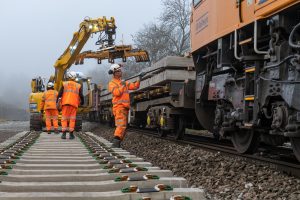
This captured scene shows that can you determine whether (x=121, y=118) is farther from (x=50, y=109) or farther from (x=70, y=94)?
(x=50, y=109)

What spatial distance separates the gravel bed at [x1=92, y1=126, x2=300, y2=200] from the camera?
4.85 meters

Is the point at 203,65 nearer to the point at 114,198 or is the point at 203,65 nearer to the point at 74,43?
the point at 114,198

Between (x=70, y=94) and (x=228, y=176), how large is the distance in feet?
21.0

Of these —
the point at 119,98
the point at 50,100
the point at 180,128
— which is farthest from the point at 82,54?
the point at 119,98

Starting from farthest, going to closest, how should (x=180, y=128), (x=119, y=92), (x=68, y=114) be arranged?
(x=68, y=114), (x=180, y=128), (x=119, y=92)

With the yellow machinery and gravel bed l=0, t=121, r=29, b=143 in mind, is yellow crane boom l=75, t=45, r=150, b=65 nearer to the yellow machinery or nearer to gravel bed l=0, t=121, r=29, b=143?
the yellow machinery

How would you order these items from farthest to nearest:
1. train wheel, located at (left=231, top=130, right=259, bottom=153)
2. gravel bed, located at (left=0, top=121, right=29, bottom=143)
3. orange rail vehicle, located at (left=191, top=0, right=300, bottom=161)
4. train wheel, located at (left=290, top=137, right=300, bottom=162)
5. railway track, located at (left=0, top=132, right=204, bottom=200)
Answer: gravel bed, located at (left=0, top=121, right=29, bottom=143), train wheel, located at (left=231, top=130, right=259, bottom=153), train wheel, located at (left=290, top=137, right=300, bottom=162), orange rail vehicle, located at (left=191, top=0, right=300, bottom=161), railway track, located at (left=0, top=132, right=204, bottom=200)

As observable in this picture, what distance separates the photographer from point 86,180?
4.84m

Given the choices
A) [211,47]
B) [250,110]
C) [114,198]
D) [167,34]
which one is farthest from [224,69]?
[167,34]

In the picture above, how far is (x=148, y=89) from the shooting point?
44.5ft

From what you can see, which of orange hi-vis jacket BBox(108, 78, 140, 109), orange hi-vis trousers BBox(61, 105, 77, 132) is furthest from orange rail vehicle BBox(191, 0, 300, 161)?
orange hi-vis trousers BBox(61, 105, 77, 132)

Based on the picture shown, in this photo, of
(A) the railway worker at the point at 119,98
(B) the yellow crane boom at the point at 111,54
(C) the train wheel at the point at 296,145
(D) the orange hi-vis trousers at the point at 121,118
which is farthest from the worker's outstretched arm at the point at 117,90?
(B) the yellow crane boom at the point at 111,54

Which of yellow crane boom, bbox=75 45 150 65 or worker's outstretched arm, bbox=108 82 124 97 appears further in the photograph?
yellow crane boom, bbox=75 45 150 65

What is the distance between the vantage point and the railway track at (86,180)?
159 inches
